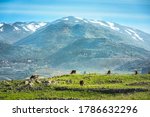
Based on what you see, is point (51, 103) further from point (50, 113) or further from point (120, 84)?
point (120, 84)

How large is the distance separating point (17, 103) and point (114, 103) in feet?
23.4

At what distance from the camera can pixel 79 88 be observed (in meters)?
60.3

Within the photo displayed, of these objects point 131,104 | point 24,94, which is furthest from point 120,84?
point 131,104

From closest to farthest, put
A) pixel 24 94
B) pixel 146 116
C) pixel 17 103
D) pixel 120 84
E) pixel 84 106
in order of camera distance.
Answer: pixel 146 116 → pixel 84 106 → pixel 17 103 → pixel 24 94 → pixel 120 84

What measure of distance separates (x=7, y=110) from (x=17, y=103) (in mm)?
1544

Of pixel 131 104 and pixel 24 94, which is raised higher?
pixel 131 104

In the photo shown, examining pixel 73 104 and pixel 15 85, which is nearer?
pixel 73 104

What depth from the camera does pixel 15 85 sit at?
68.0 meters

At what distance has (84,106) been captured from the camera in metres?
28.0

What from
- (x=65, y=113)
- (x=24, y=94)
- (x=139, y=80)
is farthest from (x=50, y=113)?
(x=139, y=80)

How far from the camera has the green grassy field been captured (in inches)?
2174

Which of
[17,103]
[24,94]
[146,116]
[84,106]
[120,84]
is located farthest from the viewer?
[120,84]

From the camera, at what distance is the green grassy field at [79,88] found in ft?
181

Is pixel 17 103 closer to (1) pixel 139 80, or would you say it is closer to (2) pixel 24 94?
(2) pixel 24 94
